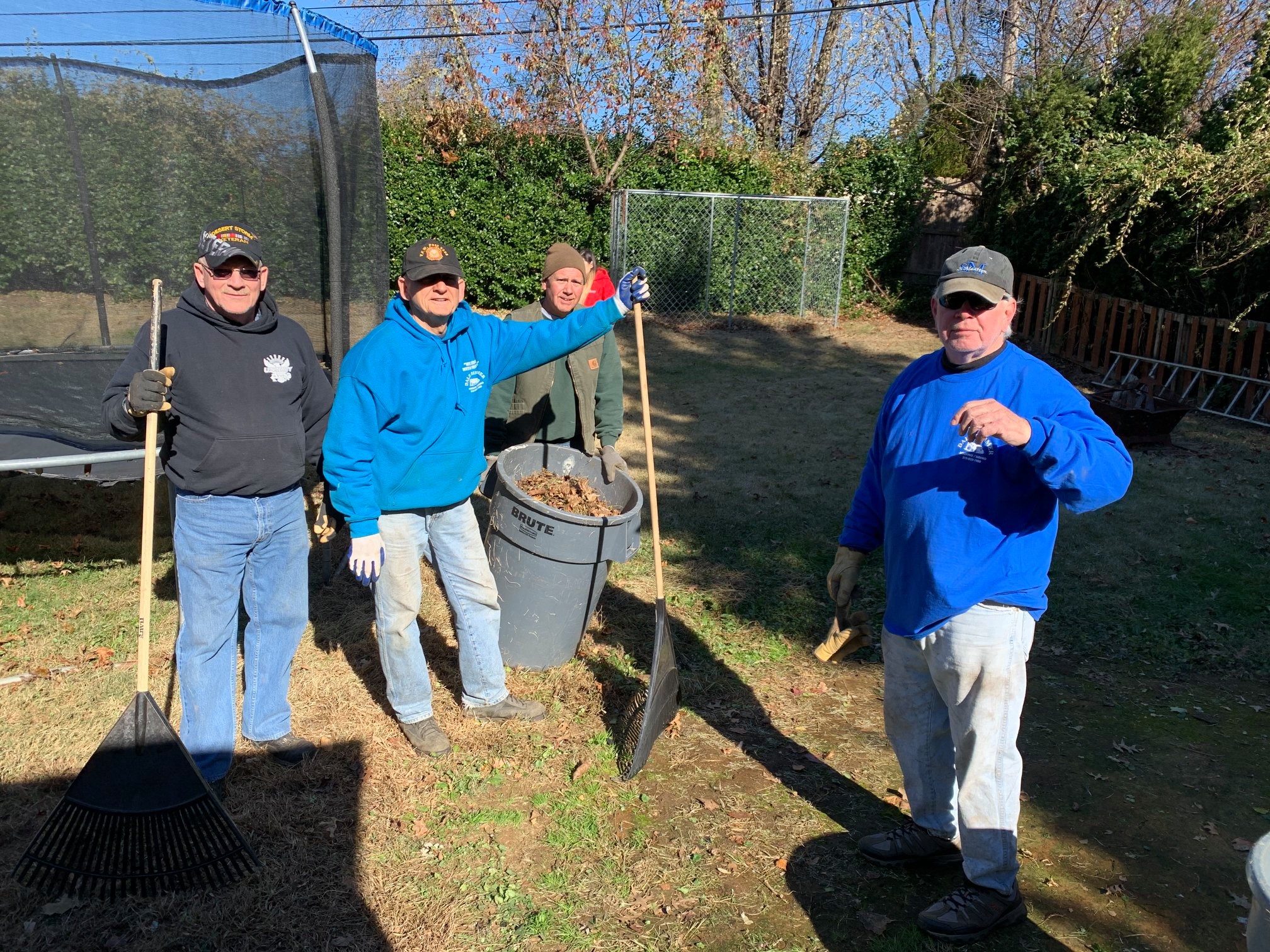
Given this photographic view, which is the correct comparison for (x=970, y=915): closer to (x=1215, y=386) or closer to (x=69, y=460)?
(x=69, y=460)

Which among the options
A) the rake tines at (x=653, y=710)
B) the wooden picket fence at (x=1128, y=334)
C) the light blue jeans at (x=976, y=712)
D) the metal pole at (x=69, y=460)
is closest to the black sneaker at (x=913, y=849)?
the light blue jeans at (x=976, y=712)

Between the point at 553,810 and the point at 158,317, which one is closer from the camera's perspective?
the point at 158,317

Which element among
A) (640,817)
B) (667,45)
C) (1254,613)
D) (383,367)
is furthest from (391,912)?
(667,45)

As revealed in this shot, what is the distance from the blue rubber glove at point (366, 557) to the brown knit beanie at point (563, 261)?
169 cm

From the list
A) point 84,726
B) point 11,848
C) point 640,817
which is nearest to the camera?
point 11,848

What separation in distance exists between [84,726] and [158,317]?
209cm

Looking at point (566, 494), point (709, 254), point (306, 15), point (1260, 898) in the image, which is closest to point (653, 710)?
point (566, 494)

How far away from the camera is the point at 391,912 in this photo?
313 cm

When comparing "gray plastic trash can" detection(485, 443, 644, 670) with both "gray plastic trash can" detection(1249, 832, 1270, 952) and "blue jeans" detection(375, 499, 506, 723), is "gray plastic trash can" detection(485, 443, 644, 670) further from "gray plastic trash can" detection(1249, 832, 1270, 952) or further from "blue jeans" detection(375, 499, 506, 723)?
"gray plastic trash can" detection(1249, 832, 1270, 952)

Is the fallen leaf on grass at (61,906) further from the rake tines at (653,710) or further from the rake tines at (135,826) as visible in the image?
the rake tines at (653,710)

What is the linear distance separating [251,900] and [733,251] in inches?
566

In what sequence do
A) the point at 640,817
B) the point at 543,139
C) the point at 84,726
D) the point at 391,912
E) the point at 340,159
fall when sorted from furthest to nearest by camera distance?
the point at 543,139
the point at 340,159
the point at 84,726
the point at 640,817
the point at 391,912

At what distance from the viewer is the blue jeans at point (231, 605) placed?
345cm

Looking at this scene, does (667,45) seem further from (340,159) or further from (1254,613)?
(1254,613)
